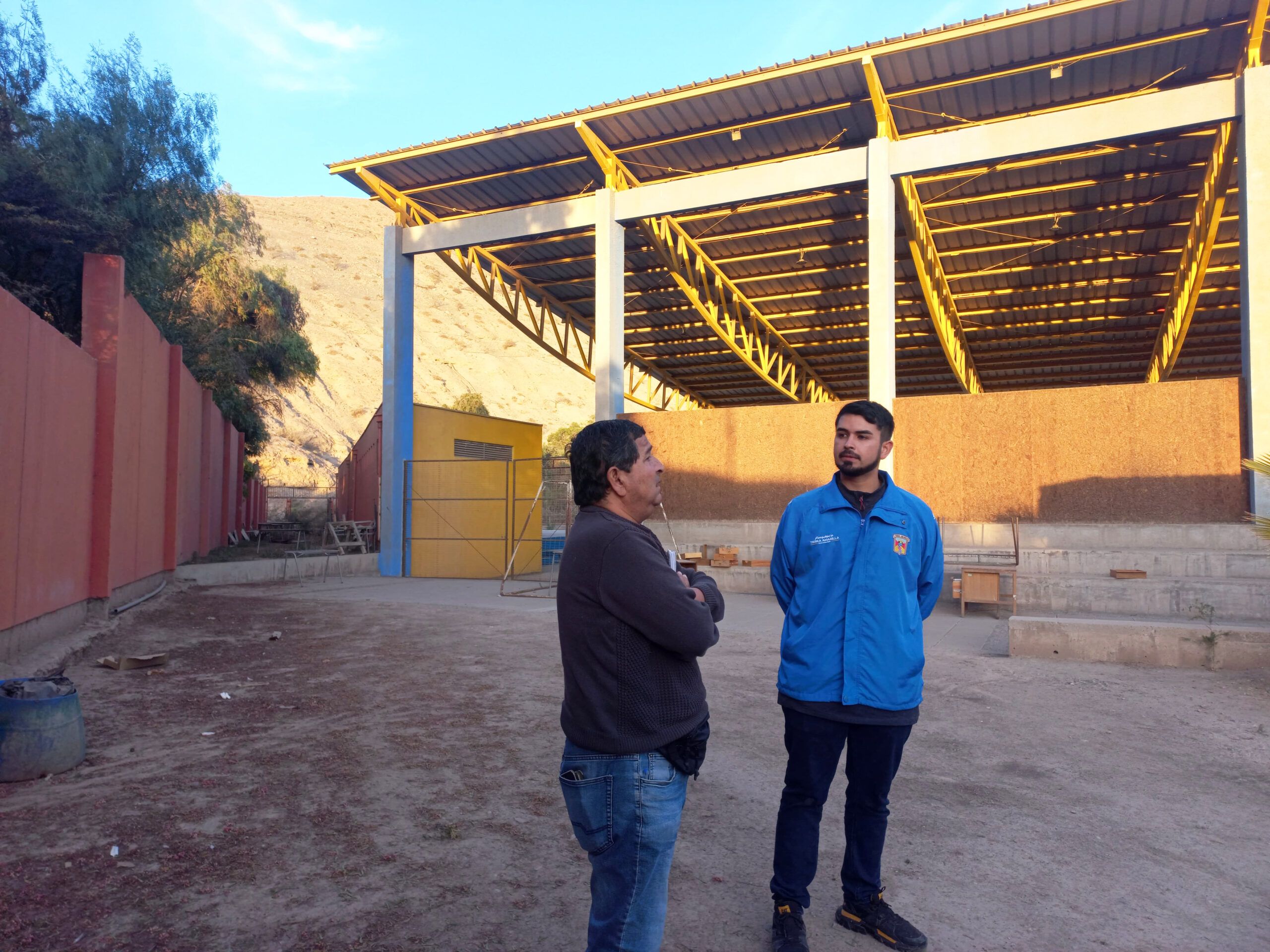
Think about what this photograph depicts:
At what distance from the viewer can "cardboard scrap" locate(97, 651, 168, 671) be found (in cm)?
779

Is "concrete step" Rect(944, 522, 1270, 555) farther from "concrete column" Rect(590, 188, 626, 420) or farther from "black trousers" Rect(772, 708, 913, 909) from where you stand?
"black trousers" Rect(772, 708, 913, 909)

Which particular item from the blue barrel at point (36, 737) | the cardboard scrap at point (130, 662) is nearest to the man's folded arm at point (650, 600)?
the blue barrel at point (36, 737)

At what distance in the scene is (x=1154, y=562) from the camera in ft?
43.5

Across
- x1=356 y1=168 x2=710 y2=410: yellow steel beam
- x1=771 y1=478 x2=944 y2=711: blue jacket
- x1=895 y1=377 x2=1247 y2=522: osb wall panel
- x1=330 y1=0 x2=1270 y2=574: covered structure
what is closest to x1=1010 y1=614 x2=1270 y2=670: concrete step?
x1=771 y1=478 x2=944 y2=711: blue jacket

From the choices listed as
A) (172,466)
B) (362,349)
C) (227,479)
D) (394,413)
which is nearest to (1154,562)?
(172,466)

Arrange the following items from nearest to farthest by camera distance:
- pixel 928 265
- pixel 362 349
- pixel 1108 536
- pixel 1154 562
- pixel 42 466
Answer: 1. pixel 42 466
2. pixel 1154 562
3. pixel 1108 536
4. pixel 928 265
5. pixel 362 349

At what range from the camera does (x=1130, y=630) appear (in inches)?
326

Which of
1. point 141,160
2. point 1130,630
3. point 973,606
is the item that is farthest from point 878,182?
point 141,160

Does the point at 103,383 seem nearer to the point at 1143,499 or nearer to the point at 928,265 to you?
the point at 1143,499

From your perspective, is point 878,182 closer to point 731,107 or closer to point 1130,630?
point 731,107

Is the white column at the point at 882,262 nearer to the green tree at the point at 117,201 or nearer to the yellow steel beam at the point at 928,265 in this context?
the yellow steel beam at the point at 928,265

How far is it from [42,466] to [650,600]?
8115 mm

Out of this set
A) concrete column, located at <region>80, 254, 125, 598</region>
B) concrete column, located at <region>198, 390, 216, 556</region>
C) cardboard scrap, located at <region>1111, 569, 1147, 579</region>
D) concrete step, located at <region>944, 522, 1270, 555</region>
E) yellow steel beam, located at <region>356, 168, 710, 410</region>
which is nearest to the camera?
concrete column, located at <region>80, 254, 125, 598</region>

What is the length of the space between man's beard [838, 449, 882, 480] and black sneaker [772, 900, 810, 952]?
1530 millimetres
